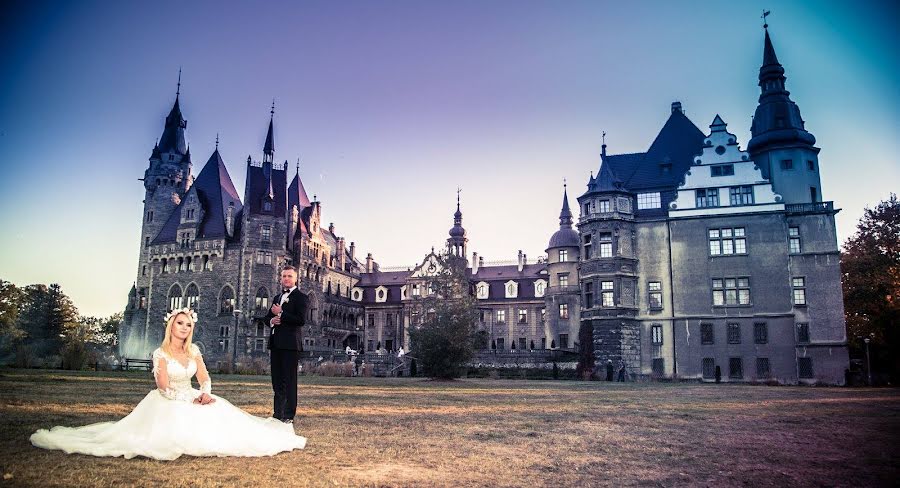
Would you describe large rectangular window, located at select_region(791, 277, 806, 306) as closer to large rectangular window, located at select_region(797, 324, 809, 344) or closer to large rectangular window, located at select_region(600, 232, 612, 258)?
large rectangular window, located at select_region(797, 324, 809, 344)

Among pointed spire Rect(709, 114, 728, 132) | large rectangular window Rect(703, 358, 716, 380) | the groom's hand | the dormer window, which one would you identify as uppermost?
pointed spire Rect(709, 114, 728, 132)

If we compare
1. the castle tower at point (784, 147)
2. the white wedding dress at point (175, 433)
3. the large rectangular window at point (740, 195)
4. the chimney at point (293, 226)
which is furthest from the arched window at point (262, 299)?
the white wedding dress at point (175, 433)

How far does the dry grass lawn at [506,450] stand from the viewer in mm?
6273

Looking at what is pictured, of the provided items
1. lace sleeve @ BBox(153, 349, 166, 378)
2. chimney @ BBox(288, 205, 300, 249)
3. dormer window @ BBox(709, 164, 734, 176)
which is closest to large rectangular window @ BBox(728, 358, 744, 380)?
dormer window @ BBox(709, 164, 734, 176)

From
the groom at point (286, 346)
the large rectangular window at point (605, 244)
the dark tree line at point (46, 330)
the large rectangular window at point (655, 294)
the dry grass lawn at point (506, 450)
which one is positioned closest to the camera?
the dry grass lawn at point (506, 450)

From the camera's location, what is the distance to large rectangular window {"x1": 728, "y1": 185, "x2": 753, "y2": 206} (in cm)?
4034

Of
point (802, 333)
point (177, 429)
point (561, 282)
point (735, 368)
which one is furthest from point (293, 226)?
point (177, 429)

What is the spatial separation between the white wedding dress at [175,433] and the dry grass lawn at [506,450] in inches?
7.8

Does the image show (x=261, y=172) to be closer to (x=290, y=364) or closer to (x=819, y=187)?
(x=819, y=187)

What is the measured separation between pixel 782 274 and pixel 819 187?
279 inches

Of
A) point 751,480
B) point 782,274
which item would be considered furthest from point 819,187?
point 751,480

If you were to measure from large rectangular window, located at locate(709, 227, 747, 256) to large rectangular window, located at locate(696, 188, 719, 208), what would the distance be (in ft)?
6.27

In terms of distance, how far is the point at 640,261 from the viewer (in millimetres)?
41500

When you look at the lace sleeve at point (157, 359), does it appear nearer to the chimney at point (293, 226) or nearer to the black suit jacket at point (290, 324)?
the black suit jacket at point (290, 324)
